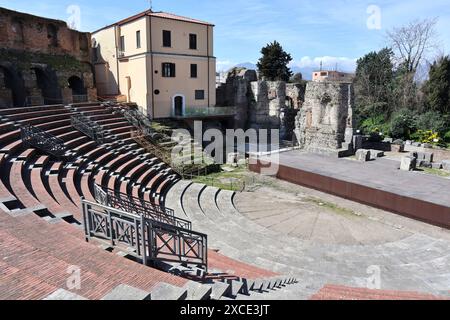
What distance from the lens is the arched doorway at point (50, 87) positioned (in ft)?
86.8

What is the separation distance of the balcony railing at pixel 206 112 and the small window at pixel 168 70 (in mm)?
2995

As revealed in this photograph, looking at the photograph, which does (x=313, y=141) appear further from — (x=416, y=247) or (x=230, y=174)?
(x=416, y=247)

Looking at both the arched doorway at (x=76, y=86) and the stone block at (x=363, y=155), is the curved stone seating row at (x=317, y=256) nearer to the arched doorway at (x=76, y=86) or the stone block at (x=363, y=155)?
the stone block at (x=363, y=155)

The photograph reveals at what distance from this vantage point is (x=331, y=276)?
1012 cm

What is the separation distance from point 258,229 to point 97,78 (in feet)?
78.2

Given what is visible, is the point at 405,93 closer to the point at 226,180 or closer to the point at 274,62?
the point at 274,62

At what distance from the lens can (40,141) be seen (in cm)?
1491

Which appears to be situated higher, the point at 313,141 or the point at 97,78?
the point at 97,78

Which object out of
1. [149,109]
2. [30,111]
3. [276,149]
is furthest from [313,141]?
[30,111]

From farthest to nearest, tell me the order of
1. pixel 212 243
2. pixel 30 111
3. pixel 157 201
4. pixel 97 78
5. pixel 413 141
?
pixel 97 78
pixel 413 141
pixel 30 111
pixel 157 201
pixel 212 243

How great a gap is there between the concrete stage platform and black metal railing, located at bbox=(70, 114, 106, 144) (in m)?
9.93

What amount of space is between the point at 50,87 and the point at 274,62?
2778cm

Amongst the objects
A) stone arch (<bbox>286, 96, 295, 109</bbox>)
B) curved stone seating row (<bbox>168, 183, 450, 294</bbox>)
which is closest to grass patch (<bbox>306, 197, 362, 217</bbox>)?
curved stone seating row (<bbox>168, 183, 450, 294</bbox>)

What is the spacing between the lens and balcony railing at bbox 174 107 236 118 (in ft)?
92.0
